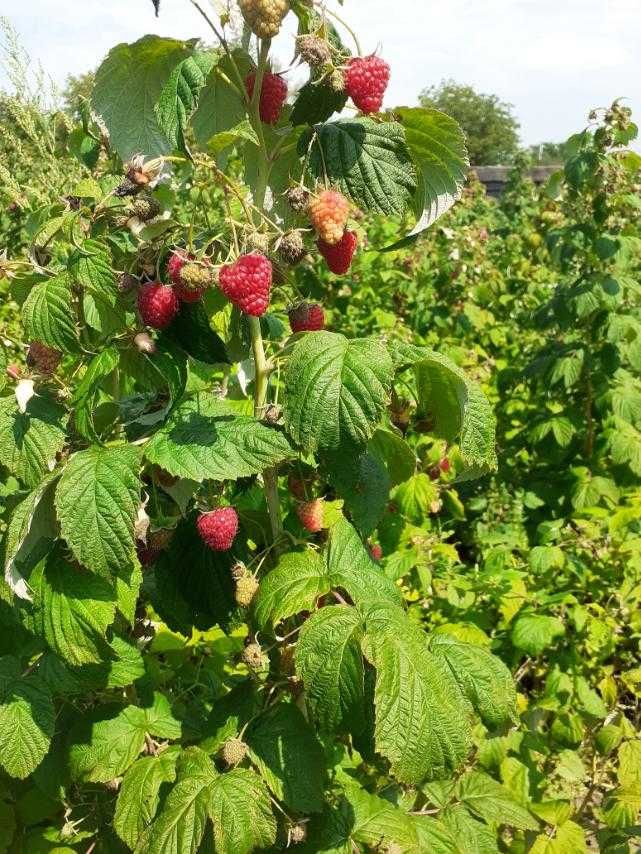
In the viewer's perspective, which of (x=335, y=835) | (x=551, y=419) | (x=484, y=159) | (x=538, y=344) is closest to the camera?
(x=335, y=835)

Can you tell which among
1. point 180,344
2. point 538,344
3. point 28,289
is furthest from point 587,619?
point 538,344

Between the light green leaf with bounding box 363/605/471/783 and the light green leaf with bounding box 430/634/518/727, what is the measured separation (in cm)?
14

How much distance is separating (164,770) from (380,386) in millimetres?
763

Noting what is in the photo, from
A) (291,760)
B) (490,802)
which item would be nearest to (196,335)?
(291,760)

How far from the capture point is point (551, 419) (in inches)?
153

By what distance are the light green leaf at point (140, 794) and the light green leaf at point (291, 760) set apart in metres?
0.15

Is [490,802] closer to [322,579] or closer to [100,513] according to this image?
[322,579]

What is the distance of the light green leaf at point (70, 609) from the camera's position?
3.93ft

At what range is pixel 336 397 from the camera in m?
1.06

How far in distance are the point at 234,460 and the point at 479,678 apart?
0.56m

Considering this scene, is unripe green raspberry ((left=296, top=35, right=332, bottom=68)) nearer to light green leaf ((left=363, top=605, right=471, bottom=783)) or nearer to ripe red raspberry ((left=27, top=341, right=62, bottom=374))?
ripe red raspberry ((left=27, top=341, right=62, bottom=374))

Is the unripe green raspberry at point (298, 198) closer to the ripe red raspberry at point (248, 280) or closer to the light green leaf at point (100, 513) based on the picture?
the ripe red raspberry at point (248, 280)

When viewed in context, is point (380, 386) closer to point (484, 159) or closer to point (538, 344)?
point (538, 344)

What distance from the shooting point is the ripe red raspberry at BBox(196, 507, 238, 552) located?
1229 mm
